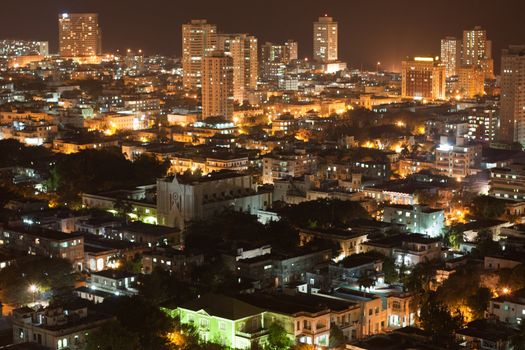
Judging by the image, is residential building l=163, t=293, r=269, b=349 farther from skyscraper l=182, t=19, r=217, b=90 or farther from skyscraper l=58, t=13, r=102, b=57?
skyscraper l=58, t=13, r=102, b=57

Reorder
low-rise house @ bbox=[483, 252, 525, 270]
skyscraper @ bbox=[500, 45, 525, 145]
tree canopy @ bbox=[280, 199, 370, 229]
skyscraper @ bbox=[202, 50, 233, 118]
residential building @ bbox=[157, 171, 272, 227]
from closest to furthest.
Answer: low-rise house @ bbox=[483, 252, 525, 270] < tree canopy @ bbox=[280, 199, 370, 229] < residential building @ bbox=[157, 171, 272, 227] < skyscraper @ bbox=[500, 45, 525, 145] < skyscraper @ bbox=[202, 50, 233, 118]

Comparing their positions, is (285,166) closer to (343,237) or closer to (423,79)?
(343,237)

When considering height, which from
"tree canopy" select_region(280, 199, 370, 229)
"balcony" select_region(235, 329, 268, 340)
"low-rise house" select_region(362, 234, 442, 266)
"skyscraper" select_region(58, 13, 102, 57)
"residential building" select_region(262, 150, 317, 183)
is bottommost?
"balcony" select_region(235, 329, 268, 340)

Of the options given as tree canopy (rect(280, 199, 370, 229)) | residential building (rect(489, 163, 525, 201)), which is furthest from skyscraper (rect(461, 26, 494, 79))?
tree canopy (rect(280, 199, 370, 229))

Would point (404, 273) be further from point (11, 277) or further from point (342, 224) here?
point (11, 277)

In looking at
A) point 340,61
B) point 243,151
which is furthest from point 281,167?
point 340,61

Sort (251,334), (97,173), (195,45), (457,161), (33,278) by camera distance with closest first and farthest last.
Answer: (251,334) < (33,278) < (97,173) < (457,161) < (195,45)

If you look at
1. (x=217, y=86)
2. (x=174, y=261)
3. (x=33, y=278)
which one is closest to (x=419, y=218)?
(x=174, y=261)
